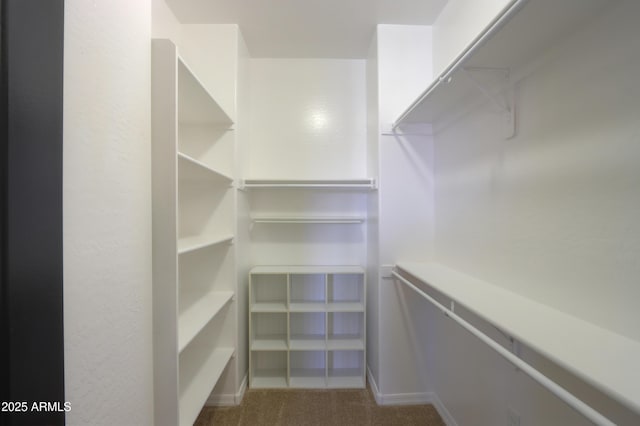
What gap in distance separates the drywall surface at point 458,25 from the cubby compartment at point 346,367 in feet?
7.35

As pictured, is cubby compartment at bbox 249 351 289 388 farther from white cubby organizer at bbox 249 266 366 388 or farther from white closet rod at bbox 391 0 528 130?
white closet rod at bbox 391 0 528 130

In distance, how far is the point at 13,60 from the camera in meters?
0.50

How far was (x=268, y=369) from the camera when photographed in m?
2.13

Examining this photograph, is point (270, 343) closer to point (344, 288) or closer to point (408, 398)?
point (344, 288)

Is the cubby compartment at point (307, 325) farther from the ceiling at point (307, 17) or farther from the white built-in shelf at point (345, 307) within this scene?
the ceiling at point (307, 17)

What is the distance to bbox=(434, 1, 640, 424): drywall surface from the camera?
73cm

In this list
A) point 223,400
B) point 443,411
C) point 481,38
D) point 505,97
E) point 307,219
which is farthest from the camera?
point 307,219

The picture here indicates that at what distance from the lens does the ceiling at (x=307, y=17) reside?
5.46 feet

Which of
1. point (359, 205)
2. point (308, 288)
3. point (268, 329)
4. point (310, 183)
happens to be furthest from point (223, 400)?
point (359, 205)

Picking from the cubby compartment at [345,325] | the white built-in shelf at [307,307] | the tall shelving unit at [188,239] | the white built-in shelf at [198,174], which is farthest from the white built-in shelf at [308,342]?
the white built-in shelf at [198,174]

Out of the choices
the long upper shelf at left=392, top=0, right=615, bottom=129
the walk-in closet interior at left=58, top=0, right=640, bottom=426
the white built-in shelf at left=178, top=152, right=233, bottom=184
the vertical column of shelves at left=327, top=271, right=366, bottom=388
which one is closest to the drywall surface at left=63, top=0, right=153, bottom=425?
the walk-in closet interior at left=58, top=0, right=640, bottom=426

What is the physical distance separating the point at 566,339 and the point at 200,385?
165cm

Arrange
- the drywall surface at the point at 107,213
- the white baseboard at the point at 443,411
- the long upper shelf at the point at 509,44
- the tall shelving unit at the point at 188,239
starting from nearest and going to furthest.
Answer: the drywall surface at the point at 107,213 < the long upper shelf at the point at 509,44 < the tall shelving unit at the point at 188,239 < the white baseboard at the point at 443,411

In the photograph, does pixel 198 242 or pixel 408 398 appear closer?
pixel 198 242
